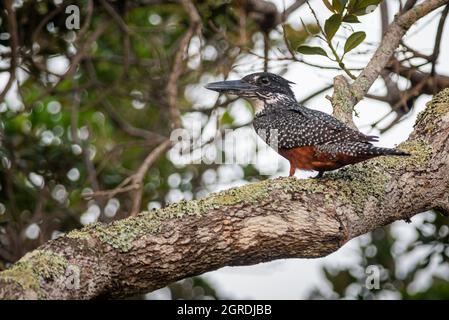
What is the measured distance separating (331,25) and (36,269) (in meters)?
2.40

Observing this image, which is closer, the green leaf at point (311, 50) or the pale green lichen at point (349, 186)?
the pale green lichen at point (349, 186)

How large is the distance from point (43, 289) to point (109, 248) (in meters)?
0.41

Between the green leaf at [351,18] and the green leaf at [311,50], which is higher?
the green leaf at [351,18]

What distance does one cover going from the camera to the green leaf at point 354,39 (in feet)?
16.6

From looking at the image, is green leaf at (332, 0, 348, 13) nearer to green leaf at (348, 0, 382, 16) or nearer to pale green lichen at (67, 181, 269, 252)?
green leaf at (348, 0, 382, 16)

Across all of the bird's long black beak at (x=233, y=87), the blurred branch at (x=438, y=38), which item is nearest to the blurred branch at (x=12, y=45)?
the bird's long black beak at (x=233, y=87)

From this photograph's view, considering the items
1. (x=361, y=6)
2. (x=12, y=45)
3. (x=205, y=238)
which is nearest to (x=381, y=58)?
(x=361, y=6)

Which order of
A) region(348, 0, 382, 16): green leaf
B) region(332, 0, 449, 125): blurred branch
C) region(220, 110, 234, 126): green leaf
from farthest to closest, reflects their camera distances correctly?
1. region(220, 110, 234, 126): green leaf
2. region(332, 0, 449, 125): blurred branch
3. region(348, 0, 382, 16): green leaf

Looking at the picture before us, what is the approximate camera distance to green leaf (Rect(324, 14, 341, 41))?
4.99 meters

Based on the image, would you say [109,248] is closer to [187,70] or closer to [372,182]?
[372,182]

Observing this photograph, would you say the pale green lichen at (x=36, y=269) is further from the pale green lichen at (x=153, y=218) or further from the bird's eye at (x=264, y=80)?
the bird's eye at (x=264, y=80)

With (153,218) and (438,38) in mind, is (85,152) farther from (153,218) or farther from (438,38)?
(438,38)

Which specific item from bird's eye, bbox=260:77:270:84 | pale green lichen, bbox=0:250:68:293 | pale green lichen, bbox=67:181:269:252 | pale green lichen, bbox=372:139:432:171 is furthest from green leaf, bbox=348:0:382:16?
pale green lichen, bbox=0:250:68:293

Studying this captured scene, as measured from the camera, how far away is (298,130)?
5.21 meters
